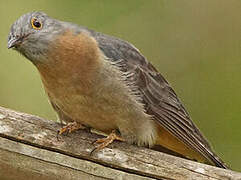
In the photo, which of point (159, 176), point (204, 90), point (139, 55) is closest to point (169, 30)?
point (204, 90)

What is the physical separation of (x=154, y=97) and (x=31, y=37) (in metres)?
1.47

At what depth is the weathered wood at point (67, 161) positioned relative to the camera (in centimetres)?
471

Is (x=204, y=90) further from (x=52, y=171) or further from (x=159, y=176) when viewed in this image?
(x=52, y=171)

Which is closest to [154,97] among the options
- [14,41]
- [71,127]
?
[71,127]

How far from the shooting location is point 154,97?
6176 millimetres

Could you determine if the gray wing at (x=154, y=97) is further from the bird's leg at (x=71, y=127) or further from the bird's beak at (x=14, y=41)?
the bird's beak at (x=14, y=41)

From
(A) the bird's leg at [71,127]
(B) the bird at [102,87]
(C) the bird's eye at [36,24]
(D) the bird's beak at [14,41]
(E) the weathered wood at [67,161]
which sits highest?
(C) the bird's eye at [36,24]

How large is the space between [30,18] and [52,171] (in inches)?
64.4

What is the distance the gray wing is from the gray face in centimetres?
57

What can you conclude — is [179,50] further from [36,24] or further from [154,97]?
[36,24]

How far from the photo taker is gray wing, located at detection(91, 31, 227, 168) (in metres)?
5.94

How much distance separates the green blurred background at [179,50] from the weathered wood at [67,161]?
192cm

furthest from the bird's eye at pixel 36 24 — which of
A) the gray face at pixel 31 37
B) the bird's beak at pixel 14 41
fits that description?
the bird's beak at pixel 14 41

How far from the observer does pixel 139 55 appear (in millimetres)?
6188
